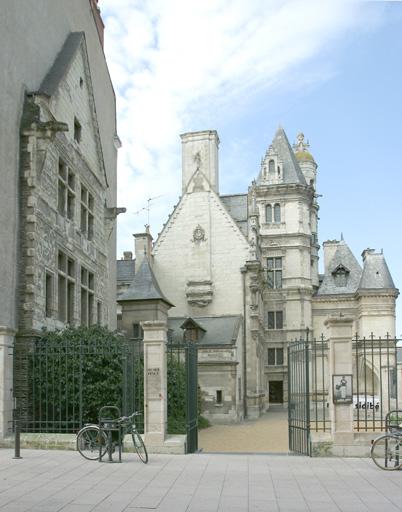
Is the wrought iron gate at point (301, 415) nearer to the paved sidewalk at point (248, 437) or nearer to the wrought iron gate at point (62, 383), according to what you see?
the wrought iron gate at point (62, 383)

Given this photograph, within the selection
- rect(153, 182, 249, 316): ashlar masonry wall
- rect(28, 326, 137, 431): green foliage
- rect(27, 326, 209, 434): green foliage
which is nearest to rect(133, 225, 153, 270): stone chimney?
rect(153, 182, 249, 316): ashlar masonry wall

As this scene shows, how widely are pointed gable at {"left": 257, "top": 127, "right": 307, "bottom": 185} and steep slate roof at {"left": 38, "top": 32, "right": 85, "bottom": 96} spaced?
33372mm

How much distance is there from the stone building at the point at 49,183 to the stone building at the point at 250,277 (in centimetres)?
1017

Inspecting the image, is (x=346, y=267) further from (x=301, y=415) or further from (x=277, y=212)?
(x=301, y=415)

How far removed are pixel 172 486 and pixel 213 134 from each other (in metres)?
38.7

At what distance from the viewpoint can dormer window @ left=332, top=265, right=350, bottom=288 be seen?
187 feet

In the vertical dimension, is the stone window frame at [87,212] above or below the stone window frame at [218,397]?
above

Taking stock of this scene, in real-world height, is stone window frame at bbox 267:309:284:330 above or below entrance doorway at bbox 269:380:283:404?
above

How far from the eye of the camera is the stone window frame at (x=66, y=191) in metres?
21.6

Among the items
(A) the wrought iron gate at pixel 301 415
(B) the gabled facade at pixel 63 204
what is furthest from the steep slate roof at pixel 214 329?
(A) the wrought iron gate at pixel 301 415

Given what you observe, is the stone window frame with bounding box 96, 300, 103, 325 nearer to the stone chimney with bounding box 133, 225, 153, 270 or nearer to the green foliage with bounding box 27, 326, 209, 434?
the green foliage with bounding box 27, 326, 209, 434

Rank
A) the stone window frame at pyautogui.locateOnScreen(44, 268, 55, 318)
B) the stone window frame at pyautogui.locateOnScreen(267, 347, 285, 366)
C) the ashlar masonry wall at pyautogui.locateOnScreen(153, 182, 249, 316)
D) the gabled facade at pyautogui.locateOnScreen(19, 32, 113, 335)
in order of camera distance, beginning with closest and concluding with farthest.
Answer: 1. the gabled facade at pyautogui.locateOnScreen(19, 32, 113, 335)
2. the stone window frame at pyautogui.locateOnScreen(44, 268, 55, 318)
3. the ashlar masonry wall at pyautogui.locateOnScreen(153, 182, 249, 316)
4. the stone window frame at pyautogui.locateOnScreen(267, 347, 285, 366)

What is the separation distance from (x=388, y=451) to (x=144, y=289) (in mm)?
26605

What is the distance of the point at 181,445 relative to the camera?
47.7ft
